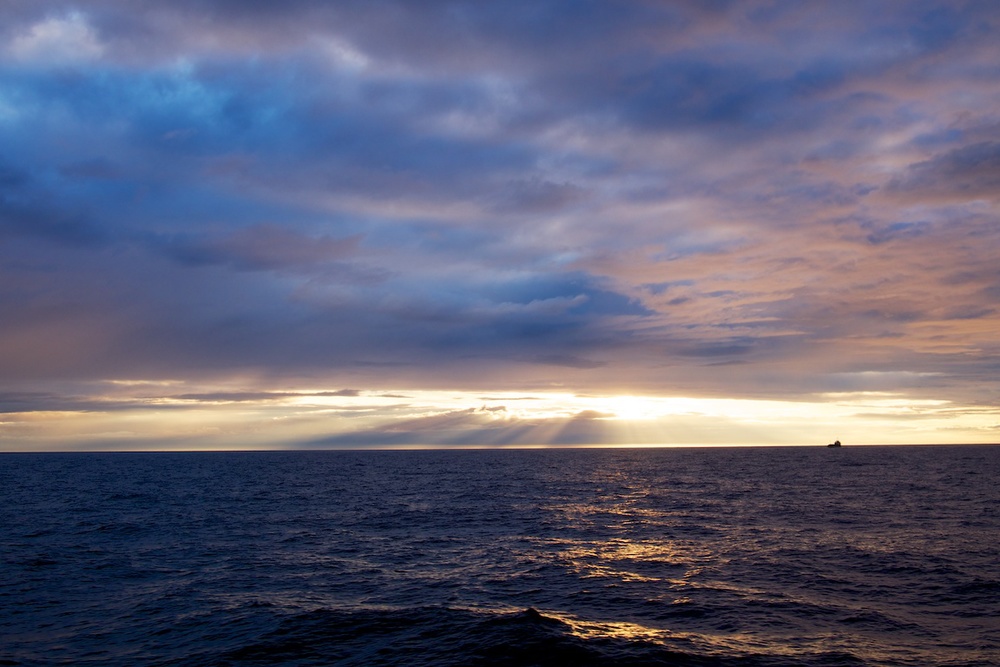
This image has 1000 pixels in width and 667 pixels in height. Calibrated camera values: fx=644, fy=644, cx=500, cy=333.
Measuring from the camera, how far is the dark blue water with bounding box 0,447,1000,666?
23516 mm

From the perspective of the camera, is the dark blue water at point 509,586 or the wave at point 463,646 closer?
the wave at point 463,646

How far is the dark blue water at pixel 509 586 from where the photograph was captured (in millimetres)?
23516

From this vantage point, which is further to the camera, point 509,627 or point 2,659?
point 509,627

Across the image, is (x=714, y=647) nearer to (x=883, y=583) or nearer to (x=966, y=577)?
(x=883, y=583)

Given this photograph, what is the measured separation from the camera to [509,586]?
3266 cm

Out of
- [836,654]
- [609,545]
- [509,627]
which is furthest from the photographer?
[609,545]

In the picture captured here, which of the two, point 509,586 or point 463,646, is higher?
point 463,646

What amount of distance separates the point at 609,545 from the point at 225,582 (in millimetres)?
24674

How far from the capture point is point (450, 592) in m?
31.4

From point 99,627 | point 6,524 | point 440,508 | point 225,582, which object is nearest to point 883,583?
point 225,582

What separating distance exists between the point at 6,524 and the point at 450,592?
5043 centimetres

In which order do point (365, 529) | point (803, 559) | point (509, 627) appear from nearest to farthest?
point (509, 627) < point (803, 559) < point (365, 529)

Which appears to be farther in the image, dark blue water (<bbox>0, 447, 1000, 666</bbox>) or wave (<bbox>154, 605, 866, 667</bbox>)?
dark blue water (<bbox>0, 447, 1000, 666</bbox>)

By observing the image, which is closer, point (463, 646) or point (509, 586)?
point (463, 646)
